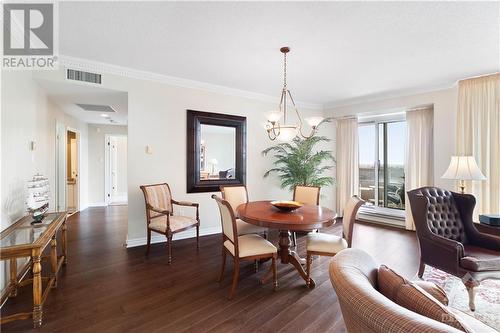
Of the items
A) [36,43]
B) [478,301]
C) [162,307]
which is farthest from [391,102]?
[36,43]

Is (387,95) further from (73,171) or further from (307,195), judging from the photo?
(73,171)

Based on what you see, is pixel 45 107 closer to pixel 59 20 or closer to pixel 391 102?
pixel 59 20

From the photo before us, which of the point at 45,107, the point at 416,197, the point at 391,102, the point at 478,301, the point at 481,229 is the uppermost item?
the point at 391,102

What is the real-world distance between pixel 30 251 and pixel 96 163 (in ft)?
19.0

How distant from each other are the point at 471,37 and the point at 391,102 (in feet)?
7.55

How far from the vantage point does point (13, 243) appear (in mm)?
1882

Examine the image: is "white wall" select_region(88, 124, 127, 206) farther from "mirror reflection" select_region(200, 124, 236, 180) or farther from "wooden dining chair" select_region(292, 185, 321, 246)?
"wooden dining chair" select_region(292, 185, 321, 246)

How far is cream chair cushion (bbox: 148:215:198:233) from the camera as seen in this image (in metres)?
3.27

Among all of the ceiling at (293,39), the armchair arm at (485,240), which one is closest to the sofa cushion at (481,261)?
the armchair arm at (485,240)

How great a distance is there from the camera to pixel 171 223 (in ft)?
11.0

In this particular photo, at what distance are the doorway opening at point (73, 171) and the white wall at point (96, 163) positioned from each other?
25.6 inches

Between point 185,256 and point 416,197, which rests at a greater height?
point 416,197

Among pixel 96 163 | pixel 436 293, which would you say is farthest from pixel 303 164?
pixel 96 163

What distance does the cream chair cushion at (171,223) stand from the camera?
3270 mm
